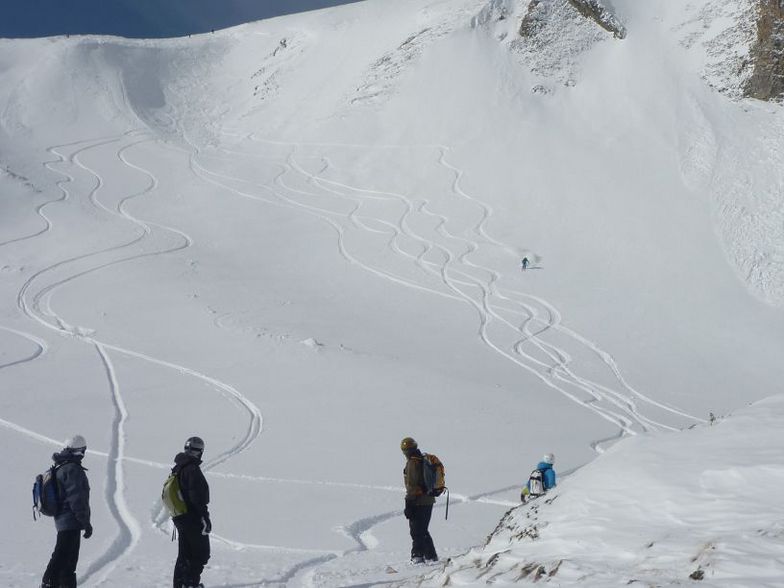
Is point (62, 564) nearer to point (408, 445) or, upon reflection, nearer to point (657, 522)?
point (408, 445)

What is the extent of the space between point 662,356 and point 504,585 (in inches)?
799

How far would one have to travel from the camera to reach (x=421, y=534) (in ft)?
27.2

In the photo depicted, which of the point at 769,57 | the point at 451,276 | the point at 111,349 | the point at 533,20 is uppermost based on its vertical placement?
the point at 533,20

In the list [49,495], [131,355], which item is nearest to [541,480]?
[49,495]

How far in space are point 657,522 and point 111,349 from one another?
1669cm

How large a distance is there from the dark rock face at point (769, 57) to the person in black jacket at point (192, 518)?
45.0 metres

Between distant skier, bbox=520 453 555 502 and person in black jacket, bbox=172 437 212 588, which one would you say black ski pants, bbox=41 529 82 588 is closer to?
Answer: person in black jacket, bbox=172 437 212 588

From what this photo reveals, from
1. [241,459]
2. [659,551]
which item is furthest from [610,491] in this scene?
[241,459]

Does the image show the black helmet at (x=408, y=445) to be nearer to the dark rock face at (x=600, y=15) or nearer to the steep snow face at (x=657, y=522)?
the steep snow face at (x=657, y=522)

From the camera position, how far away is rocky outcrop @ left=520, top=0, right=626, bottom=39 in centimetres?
5206

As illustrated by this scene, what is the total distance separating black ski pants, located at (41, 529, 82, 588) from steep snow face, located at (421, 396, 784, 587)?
3299 millimetres

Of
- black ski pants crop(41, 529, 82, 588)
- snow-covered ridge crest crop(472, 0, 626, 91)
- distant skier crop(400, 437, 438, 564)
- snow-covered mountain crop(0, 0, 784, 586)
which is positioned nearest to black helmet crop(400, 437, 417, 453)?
distant skier crop(400, 437, 438, 564)

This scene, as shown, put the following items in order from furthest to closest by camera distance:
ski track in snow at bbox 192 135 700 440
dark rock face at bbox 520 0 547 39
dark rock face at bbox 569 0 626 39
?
dark rock face at bbox 569 0 626 39
dark rock face at bbox 520 0 547 39
ski track in snow at bbox 192 135 700 440

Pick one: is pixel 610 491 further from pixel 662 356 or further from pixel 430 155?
pixel 430 155
